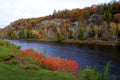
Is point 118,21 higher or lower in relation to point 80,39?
higher

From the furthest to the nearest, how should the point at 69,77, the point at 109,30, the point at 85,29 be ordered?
the point at 85,29
the point at 109,30
the point at 69,77

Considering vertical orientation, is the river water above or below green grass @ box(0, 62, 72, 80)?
below

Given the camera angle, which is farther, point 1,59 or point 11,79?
point 1,59

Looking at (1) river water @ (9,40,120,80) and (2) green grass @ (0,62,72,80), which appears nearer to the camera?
(2) green grass @ (0,62,72,80)

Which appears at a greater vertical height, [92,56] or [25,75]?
[25,75]

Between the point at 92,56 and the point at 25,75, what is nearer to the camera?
the point at 25,75

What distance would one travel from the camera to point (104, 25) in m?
192

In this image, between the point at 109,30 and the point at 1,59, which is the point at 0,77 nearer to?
the point at 1,59

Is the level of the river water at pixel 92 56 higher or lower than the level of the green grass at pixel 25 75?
lower

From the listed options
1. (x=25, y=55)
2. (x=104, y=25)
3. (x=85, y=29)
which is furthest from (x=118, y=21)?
(x=25, y=55)

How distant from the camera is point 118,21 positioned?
7603 inches

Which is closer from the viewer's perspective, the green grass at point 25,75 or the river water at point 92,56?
the green grass at point 25,75

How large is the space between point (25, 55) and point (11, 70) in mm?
10930

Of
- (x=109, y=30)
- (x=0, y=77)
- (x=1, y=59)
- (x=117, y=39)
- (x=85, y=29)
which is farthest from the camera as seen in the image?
(x=85, y=29)
